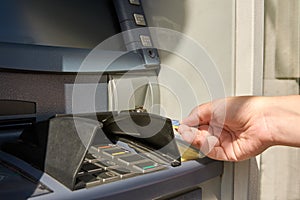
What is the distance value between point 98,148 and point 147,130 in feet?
0.37

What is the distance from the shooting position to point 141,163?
64 cm

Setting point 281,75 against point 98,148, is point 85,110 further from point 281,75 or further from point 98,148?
point 281,75

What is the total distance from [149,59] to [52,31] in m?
0.29

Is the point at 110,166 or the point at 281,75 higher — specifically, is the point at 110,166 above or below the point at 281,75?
below

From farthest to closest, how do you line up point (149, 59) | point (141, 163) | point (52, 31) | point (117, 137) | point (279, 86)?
point (279, 86), point (149, 59), point (52, 31), point (117, 137), point (141, 163)

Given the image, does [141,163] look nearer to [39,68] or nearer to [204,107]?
[204,107]

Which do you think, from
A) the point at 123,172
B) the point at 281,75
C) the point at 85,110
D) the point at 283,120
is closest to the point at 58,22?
the point at 85,110

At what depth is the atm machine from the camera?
56 centimetres

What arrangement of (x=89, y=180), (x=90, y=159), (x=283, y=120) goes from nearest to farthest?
(x=89, y=180), (x=90, y=159), (x=283, y=120)

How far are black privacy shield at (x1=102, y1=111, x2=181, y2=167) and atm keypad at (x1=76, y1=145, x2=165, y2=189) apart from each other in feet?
0.15

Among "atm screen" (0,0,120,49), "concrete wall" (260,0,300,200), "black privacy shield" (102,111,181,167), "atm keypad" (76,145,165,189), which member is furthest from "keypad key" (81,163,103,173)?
"concrete wall" (260,0,300,200)

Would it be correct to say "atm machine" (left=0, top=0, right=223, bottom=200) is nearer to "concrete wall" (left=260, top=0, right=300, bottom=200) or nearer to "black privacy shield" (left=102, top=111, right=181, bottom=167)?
"black privacy shield" (left=102, top=111, right=181, bottom=167)

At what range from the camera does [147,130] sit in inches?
28.9

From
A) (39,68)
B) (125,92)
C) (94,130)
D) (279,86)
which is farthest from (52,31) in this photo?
(279,86)
